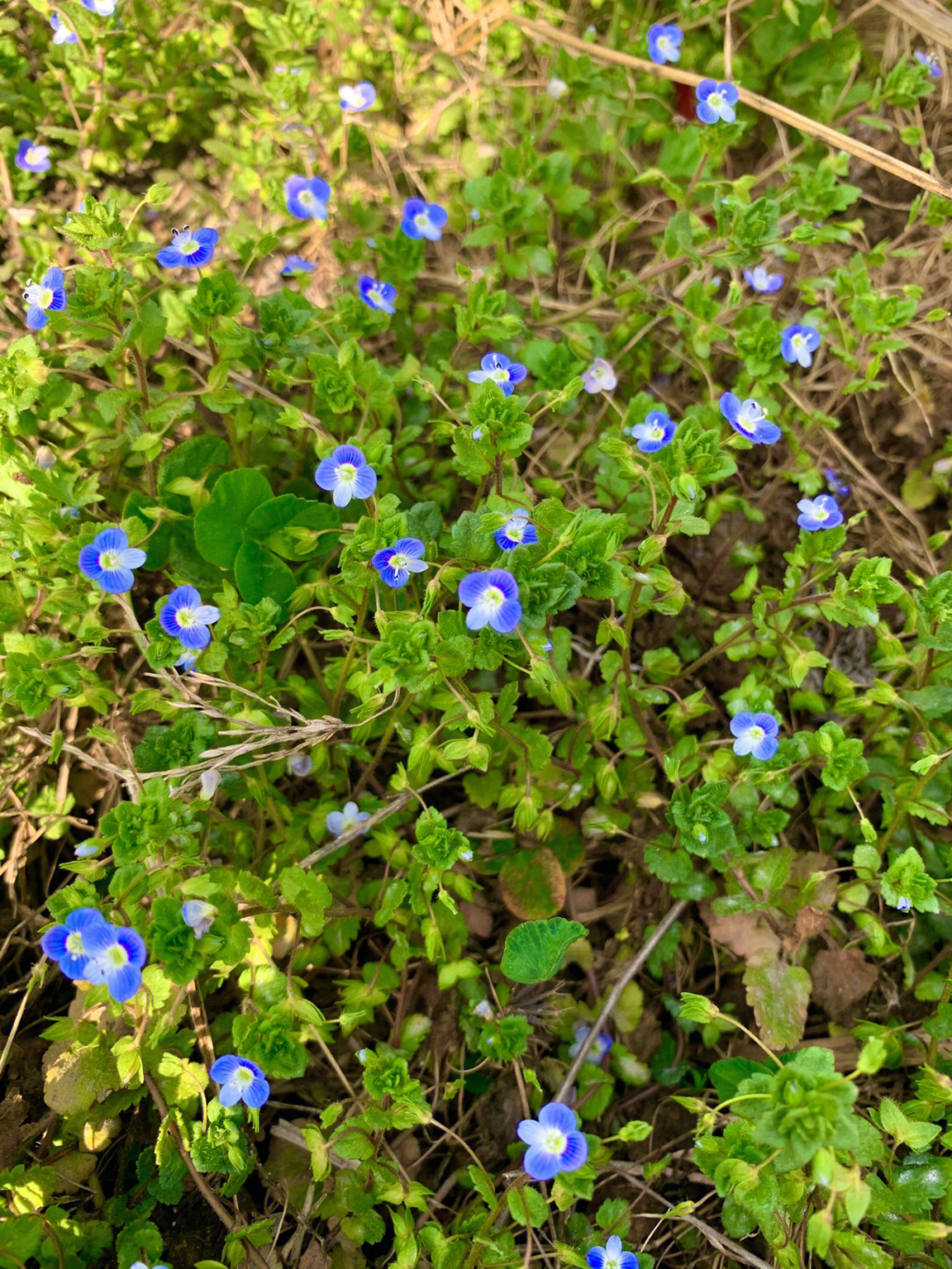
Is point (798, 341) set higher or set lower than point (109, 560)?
higher

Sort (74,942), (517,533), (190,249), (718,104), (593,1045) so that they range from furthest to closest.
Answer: (718,104), (190,249), (593,1045), (517,533), (74,942)

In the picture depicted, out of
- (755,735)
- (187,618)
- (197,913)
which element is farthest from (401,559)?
(755,735)

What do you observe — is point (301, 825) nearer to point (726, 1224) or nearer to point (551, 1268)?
point (551, 1268)

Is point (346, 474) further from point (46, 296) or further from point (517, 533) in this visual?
point (46, 296)

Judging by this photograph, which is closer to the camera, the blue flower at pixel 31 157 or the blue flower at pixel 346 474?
the blue flower at pixel 346 474

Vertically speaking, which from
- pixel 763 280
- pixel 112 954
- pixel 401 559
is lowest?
pixel 112 954

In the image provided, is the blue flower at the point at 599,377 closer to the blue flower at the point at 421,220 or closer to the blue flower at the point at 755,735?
the blue flower at the point at 421,220

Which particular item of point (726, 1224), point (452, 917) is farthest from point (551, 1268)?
point (452, 917)

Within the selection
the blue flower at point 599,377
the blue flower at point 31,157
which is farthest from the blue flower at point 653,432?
the blue flower at point 31,157
